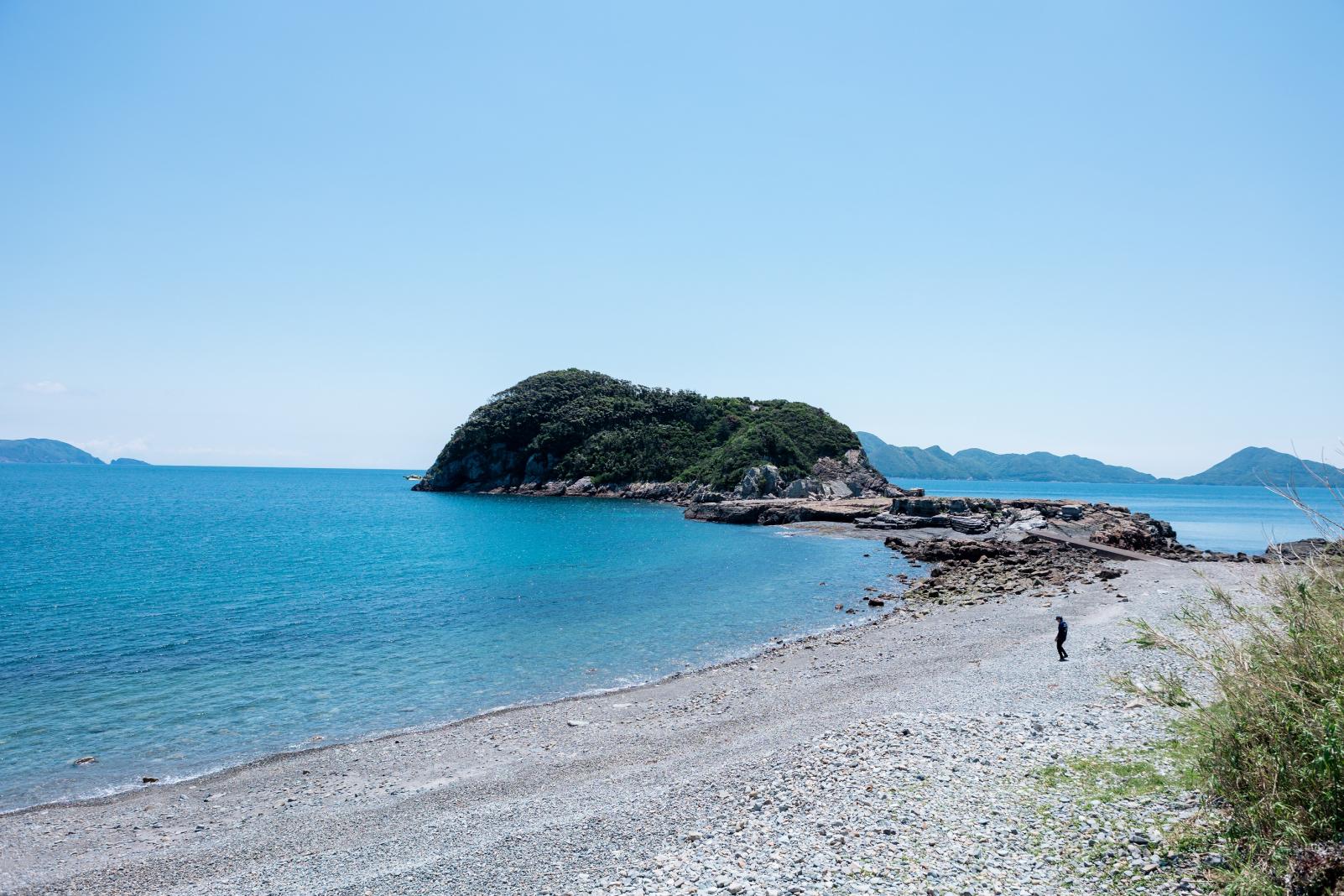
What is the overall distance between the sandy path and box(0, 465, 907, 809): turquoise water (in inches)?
74.4

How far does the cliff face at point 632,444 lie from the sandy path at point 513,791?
245ft

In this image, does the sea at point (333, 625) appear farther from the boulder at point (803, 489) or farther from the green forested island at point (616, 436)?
the green forested island at point (616, 436)

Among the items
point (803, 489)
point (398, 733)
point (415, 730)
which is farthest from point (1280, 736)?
point (803, 489)

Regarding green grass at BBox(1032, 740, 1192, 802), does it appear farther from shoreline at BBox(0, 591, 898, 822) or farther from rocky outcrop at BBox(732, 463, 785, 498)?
rocky outcrop at BBox(732, 463, 785, 498)

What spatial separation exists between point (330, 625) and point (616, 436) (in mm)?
92536

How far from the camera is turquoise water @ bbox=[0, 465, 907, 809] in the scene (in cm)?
1694

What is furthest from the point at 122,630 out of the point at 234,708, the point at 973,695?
the point at 973,695

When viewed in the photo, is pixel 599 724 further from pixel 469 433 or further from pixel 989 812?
pixel 469 433

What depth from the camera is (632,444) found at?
117 m

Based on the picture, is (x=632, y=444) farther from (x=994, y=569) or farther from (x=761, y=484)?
(x=994, y=569)

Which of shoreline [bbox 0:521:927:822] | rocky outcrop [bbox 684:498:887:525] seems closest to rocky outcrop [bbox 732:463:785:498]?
rocky outcrop [bbox 684:498:887:525]

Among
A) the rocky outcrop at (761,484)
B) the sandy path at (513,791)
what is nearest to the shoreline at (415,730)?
the sandy path at (513,791)

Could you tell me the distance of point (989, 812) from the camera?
9125mm

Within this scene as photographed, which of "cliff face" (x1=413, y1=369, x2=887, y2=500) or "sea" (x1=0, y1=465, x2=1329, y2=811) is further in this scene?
"cliff face" (x1=413, y1=369, x2=887, y2=500)
